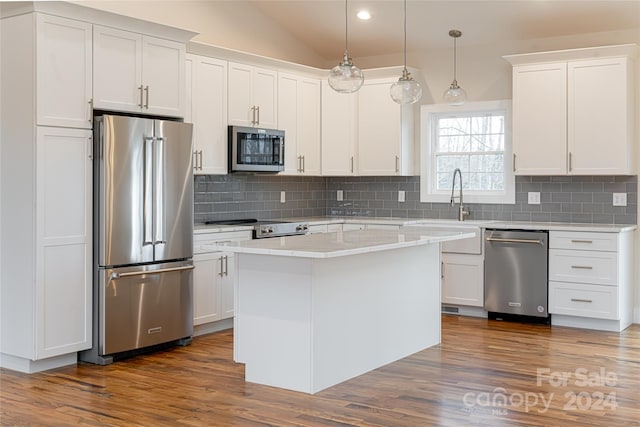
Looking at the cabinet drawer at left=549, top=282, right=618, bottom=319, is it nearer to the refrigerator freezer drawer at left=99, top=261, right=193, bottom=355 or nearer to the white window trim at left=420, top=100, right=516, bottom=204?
the white window trim at left=420, top=100, right=516, bottom=204

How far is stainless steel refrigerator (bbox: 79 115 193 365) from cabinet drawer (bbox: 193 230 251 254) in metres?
0.22

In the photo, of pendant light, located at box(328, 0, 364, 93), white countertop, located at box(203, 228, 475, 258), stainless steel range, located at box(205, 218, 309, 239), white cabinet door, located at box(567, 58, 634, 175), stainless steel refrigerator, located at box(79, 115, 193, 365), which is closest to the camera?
white countertop, located at box(203, 228, 475, 258)

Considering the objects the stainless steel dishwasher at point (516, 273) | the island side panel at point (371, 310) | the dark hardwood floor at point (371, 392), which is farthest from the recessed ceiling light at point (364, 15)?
the dark hardwood floor at point (371, 392)

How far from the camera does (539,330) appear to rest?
6.03m

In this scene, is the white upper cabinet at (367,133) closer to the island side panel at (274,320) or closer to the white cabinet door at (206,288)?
the white cabinet door at (206,288)

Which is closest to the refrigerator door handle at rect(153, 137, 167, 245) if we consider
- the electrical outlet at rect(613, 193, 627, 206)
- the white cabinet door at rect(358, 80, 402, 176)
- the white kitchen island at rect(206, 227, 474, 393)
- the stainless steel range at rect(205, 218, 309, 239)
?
the white kitchen island at rect(206, 227, 474, 393)

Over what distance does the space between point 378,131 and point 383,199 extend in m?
0.83

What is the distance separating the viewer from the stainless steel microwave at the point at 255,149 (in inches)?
246

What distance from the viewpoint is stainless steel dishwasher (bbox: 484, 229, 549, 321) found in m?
6.22

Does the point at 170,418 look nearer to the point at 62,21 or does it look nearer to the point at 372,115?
the point at 62,21

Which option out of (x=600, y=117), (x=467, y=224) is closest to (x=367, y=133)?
(x=467, y=224)

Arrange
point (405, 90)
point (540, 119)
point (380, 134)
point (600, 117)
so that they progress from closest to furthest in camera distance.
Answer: point (405, 90), point (600, 117), point (540, 119), point (380, 134)

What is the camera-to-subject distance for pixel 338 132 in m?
7.39

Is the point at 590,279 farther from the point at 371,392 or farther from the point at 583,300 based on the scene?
the point at 371,392
